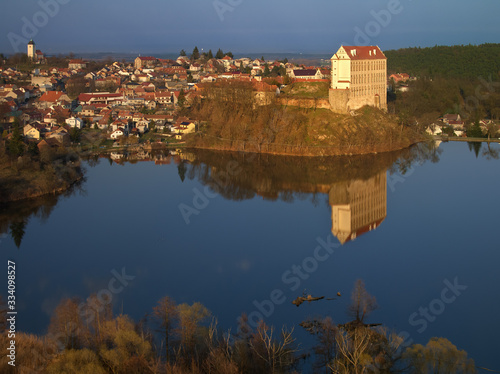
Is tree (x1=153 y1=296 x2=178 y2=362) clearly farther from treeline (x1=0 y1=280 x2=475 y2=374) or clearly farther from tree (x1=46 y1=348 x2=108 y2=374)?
tree (x1=46 y1=348 x2=108 y2=374)

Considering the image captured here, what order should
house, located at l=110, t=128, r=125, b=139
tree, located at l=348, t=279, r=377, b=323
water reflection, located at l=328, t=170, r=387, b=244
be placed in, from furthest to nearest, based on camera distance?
house, located at l=110, t=128, r=125, b=139 → water reflection, located at l=328, t=170, r=387, b=244 → tree, located at l=348, t=279, r=377, b=323

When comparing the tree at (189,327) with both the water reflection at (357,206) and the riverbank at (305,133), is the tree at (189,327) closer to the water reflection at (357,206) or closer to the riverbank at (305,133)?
the water reflection at (357,206)

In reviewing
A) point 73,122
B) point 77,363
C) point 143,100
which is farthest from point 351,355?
point 143,100

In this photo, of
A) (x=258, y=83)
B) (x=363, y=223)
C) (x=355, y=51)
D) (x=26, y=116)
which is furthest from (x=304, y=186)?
(x=26, y=116)

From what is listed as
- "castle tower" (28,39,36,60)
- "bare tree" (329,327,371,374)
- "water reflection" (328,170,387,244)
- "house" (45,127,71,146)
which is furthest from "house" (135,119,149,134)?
"castle tower" (28,39,36,60)

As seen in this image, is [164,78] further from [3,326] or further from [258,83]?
[3,326]

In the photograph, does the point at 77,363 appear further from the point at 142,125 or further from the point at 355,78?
the point at 142,125

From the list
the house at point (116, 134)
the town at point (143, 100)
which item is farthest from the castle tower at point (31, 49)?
the house at point (116, 134)
